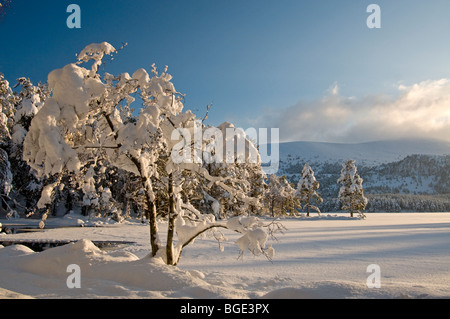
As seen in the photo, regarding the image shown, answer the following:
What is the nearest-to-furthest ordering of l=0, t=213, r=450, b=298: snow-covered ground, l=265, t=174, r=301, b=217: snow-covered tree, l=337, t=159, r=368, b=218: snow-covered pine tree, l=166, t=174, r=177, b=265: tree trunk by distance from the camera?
1. l=0, t=213, r=450, b=298: snow-covered ground
2. l=166, t=174, r=177, b=265: tree trunk
3. l=265, t=174, r=301, b=217: snow-covered tree
4. l=337, t=159, r=368, b=218: snow-covered pine tree

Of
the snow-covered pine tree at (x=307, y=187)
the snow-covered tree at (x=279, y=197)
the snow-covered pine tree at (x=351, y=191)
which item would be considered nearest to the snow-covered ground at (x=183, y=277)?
the snow-covered tree at (x=279, y=197)

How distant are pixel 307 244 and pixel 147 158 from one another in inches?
556

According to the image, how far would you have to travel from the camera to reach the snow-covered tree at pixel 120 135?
19.3 feet

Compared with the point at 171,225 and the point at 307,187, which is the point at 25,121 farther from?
the point at 307,187

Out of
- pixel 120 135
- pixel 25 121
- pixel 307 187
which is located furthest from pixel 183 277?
pixel 307 187

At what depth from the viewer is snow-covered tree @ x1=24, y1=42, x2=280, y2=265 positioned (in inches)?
232

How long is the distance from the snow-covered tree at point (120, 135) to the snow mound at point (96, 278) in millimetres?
1224

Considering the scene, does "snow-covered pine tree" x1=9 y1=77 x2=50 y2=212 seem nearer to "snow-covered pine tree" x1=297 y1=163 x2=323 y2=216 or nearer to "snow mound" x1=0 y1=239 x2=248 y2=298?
"snow mound" x1=0 y1=239 x2=248 y2=298

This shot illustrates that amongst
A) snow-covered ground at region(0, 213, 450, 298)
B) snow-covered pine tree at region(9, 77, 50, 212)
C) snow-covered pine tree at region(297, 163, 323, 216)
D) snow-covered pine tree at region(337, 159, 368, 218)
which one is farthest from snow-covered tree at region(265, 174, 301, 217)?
snow-covered ground at region(0, 213, 450, 298)

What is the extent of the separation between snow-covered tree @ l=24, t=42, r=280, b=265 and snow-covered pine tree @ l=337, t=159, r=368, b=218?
5013 centimetres

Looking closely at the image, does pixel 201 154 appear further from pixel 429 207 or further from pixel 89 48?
pixel 429 207

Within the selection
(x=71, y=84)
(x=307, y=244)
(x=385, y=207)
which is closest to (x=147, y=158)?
(x=71, y=84)

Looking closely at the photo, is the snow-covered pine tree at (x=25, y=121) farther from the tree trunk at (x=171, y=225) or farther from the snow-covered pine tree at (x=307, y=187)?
the snow-covered pine tree at (x=307, y=187)
